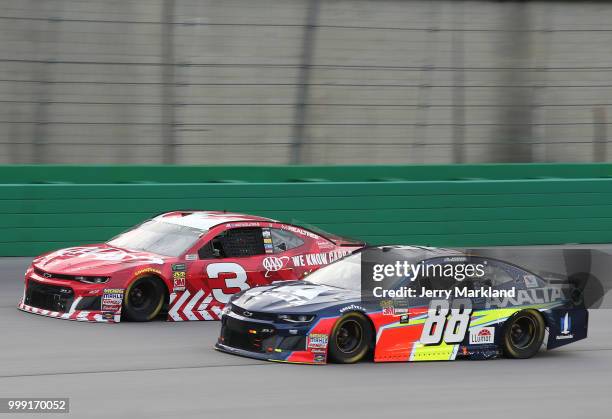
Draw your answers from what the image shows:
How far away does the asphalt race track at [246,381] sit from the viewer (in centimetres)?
805

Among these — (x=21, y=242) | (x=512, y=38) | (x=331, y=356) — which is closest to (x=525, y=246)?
(x=512, y=38)

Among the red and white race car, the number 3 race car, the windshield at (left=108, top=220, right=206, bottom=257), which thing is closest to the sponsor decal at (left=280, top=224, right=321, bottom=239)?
the red and white race car

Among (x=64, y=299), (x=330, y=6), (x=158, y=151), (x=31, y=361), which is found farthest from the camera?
(x=330, y=6)

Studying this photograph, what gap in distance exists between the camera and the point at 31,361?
9531mm

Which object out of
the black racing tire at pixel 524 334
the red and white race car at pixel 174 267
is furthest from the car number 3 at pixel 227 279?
the black racing tire at pixel 524 334

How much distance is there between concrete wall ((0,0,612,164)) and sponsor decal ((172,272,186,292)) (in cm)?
581

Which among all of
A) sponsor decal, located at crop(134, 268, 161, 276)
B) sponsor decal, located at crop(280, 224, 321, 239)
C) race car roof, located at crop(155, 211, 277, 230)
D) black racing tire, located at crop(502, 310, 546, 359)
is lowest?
black racing tire, located at crop(502, 310, 546, 359)

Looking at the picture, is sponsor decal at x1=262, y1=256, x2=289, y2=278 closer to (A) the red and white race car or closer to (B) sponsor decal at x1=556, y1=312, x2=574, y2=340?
(A) the red and white race car

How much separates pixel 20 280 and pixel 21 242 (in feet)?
3.20

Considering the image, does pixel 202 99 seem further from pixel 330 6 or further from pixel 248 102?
pixel 330 6

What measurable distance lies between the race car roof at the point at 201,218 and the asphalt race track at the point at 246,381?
1541 millimetres

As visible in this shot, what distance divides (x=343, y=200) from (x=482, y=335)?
7118 millimetres

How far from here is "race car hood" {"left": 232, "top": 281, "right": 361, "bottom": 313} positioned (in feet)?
32.2

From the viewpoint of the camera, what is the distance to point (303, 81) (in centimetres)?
1850
